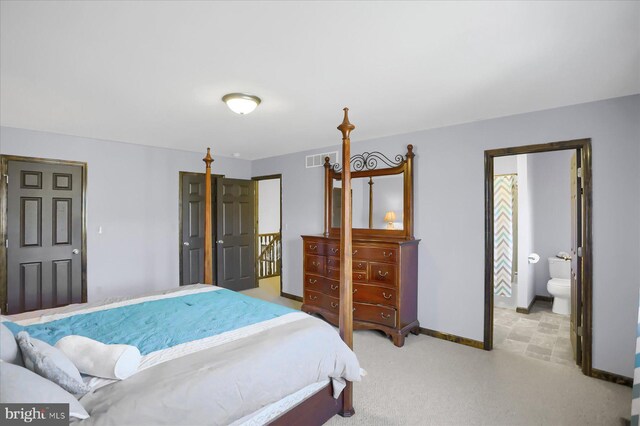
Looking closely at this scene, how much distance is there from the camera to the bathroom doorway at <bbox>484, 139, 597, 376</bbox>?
2.84 metres

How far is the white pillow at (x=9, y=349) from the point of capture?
1.33 m

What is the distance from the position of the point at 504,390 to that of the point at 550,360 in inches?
34.9


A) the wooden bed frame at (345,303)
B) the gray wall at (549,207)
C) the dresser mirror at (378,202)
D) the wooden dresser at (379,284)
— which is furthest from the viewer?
the gray wall at (549,207)

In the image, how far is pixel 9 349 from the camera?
1365 mm

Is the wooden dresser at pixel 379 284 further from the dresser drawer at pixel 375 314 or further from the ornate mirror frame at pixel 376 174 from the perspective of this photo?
the ornate mirror frame at pixel 376 174

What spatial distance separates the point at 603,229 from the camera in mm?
2740

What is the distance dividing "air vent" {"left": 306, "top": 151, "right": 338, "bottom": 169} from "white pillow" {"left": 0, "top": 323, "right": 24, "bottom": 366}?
3.79m

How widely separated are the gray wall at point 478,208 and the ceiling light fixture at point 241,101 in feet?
3.37

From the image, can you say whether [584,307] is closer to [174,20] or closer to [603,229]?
[603,229]

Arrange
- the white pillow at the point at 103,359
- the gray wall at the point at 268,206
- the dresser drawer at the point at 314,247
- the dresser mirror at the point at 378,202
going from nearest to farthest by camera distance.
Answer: the white pillow at the point at 103,359
the dresser mirror at the point at 378,202
the dresser drawer at the point at 314,247
the gray wall at the point at 268,206

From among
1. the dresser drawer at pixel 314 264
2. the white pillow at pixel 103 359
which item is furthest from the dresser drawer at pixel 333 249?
the white pillow at pixel 103 359

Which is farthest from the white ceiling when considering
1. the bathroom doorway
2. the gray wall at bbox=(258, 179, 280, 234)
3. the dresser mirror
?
the gray wall at bbox=(258, 179, 280, 234)

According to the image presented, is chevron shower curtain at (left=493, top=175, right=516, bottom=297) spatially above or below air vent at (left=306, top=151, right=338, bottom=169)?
below

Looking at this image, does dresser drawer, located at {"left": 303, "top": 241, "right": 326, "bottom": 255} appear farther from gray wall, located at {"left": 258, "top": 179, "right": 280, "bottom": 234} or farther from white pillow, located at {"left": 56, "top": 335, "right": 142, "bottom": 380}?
gray wall, located at {"left": 258, "top": 179, "right": 280, "bottom": 234}
